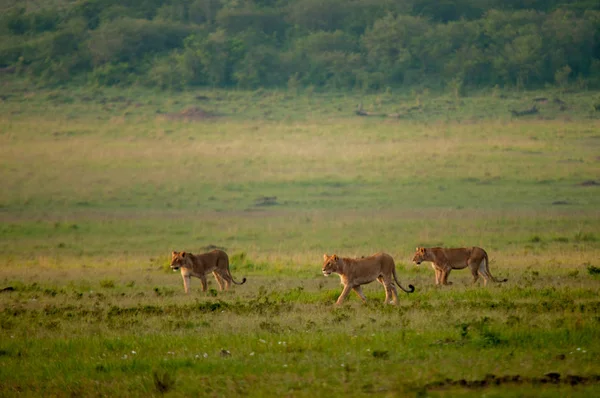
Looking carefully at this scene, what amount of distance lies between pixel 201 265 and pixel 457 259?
14.9 ft

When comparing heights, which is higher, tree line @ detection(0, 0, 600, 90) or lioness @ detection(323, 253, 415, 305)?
lioness @ detection(323, 253, 415, 305)

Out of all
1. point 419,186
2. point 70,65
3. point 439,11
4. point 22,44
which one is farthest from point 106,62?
point 419,186

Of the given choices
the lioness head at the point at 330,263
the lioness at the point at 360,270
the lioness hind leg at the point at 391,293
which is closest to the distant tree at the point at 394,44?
the lioness hind leg at the point at 391,293

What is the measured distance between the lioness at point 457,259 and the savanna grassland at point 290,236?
448 millimetres

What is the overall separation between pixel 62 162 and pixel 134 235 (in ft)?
66.7

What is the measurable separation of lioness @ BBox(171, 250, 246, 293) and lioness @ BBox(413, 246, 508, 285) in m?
3.28

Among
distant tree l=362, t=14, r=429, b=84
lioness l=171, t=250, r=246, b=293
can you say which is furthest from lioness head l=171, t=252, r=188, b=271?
distant tree l=362, t=14, r=429, b=84

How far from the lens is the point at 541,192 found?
46.6 m

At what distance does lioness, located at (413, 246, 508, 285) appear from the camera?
17.9m

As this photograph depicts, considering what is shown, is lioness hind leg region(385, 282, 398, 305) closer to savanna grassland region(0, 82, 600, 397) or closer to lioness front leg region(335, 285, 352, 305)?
savanna grassland region(0, 82, 600, 397)

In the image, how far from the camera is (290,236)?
36406 mm

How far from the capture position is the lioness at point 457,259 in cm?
1789

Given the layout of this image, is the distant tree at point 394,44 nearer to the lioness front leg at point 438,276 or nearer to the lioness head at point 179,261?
the lioness front leg at point 438,276

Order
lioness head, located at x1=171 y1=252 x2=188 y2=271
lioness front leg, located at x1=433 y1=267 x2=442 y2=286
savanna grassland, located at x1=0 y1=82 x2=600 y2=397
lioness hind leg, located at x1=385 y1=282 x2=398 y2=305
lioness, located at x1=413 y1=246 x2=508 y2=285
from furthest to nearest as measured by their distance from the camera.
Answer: lioness front leg, located at x1=433 y1=267 x2=442 y2=286 → lioness head, located at x1=171 y1=252 x2=188 y2=271 → lioness, located at x1=413 y1=246 x2=508 y2=285 → lioness hind leg, located at x1=385 y1=282 x2=398 y2=305 → savanna grassland, located at x1=0 y1=82 x2=600 y2=397
